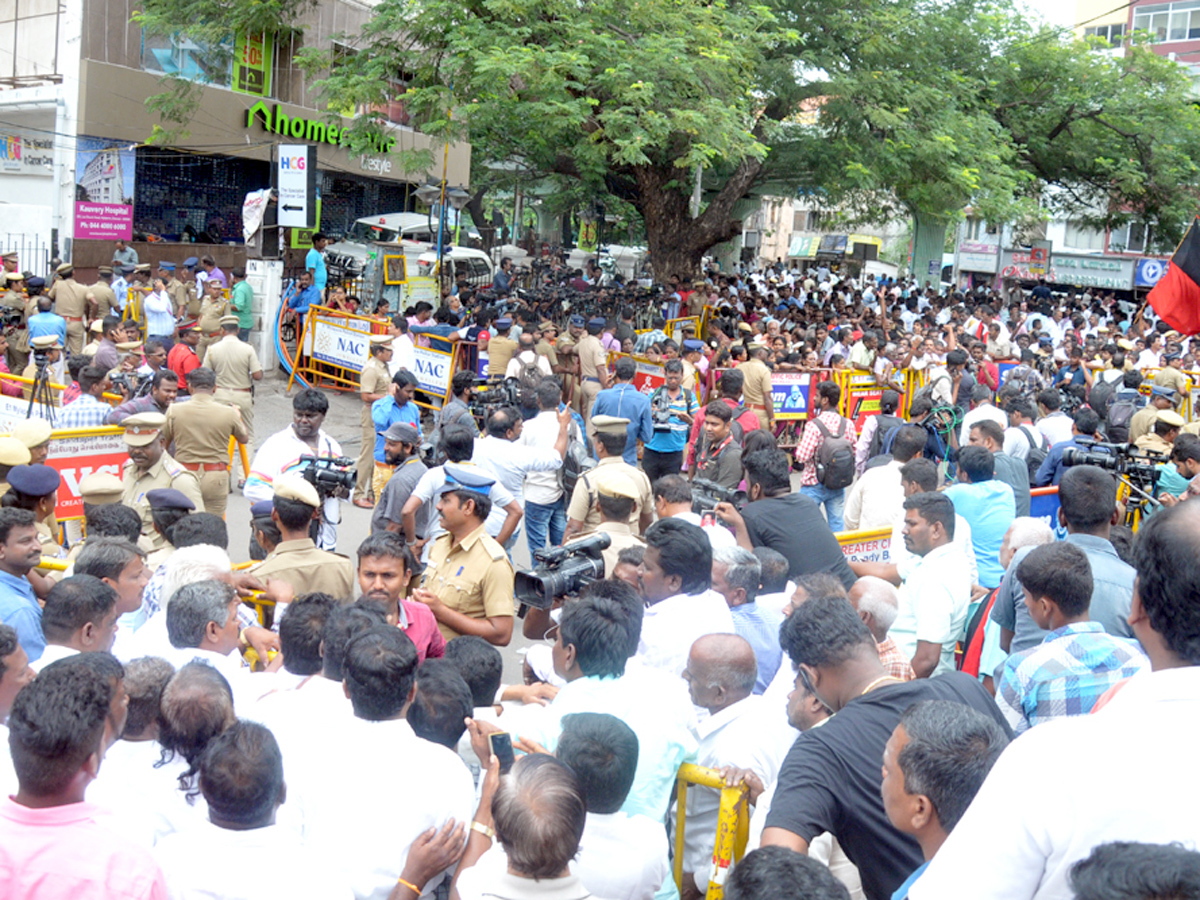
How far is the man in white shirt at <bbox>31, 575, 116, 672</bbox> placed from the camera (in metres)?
3.76

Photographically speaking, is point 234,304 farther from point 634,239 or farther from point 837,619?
point 634,239

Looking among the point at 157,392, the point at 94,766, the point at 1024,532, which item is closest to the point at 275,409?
the point at 157,392

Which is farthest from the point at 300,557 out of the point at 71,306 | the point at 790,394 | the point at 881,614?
the point at 71,306

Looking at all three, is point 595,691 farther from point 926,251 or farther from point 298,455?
point 926,251

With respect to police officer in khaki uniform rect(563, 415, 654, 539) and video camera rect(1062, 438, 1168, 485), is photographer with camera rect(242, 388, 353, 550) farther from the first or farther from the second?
video camera rect(1062, 438, 1168, 485)

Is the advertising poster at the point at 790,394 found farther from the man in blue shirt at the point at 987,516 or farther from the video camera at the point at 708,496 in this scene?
the man in blue shirt at the point at 987,516

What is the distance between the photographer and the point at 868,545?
6.74 m

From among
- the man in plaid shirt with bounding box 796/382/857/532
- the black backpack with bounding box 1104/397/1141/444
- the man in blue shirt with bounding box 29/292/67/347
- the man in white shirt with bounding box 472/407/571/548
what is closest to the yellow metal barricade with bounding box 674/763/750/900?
the man in white shirt with bounding box 472/407/571/548

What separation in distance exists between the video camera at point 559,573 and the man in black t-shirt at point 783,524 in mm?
1152

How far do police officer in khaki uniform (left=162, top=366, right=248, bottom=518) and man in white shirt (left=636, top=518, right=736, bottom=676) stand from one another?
422 centimetres

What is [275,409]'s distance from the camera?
14250 mm

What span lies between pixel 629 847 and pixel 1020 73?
2110 cm

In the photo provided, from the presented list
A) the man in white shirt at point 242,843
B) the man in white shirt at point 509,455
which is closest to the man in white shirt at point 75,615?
the man in white shirt at point 242,843

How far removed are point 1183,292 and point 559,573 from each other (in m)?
6.36
